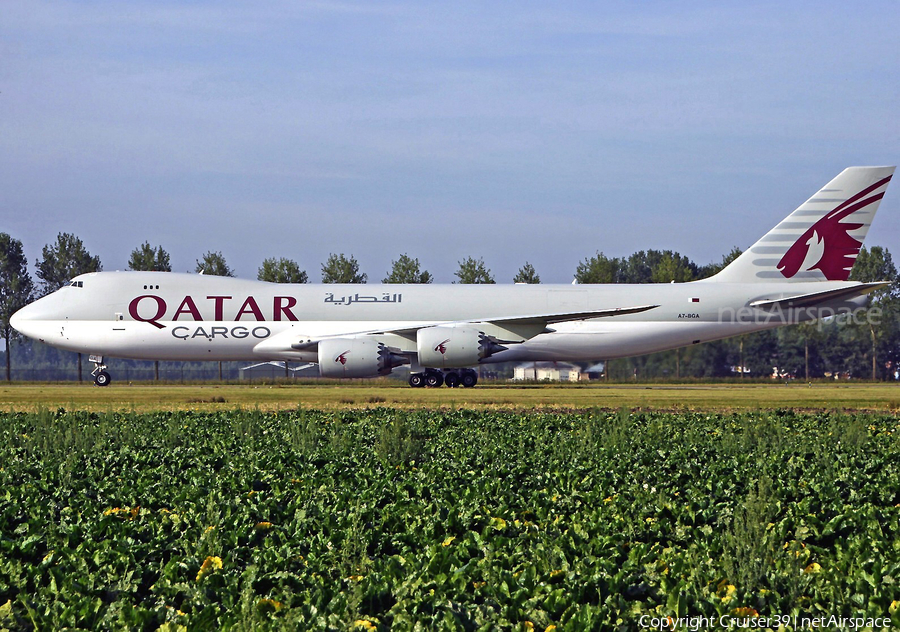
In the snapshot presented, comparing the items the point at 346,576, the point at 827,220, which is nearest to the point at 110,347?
the point at 827,220

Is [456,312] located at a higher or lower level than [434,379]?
higher

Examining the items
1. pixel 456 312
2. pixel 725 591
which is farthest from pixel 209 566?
pixel 456 312

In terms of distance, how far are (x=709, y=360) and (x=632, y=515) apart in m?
50.7

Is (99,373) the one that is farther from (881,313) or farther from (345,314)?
(881,313)

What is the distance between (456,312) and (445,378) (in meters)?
2.74

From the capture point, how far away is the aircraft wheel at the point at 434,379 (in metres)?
38.0

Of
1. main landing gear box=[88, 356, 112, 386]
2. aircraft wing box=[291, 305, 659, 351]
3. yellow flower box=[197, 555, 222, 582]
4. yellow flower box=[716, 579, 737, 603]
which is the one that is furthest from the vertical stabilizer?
yellow flower box=[197, 555, 222, 582]

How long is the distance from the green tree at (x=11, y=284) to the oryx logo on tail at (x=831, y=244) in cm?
4803

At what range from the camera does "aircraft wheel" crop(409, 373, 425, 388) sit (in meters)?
38.2

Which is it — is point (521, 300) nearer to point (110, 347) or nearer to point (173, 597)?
point (110, 347)

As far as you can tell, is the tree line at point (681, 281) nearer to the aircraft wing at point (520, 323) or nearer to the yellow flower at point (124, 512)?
the aircraft wing at point (520, 323)

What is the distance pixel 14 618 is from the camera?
6.09 m

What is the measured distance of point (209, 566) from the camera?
7285 mm

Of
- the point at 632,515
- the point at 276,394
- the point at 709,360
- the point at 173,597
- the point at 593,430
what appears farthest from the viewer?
the point at 709,360
